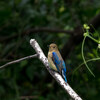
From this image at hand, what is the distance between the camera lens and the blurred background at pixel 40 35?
191 inches

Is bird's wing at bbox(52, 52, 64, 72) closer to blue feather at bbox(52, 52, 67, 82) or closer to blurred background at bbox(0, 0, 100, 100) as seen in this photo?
blue feather at bbox(52, 52, 67, 82)

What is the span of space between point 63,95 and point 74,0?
67.0 inches

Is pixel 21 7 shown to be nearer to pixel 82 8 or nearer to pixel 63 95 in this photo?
pixel 82 8

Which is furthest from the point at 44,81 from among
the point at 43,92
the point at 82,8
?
the point at 82,8

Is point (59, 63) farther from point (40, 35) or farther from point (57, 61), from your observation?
point (40, 35)

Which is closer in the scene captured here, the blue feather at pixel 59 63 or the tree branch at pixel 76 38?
the blue feather at pixel 59 63

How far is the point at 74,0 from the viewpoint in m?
5.32

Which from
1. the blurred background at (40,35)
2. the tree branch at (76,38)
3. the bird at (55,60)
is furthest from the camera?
the blurred background at (40,35)

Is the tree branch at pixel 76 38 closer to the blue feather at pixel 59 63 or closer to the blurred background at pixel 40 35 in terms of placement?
the blurred background at pixel 40 35

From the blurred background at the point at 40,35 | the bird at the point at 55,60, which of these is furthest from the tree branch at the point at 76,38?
the bird at the point at 55,60

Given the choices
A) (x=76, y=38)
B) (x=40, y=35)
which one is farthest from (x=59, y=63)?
(x=40, y=35)

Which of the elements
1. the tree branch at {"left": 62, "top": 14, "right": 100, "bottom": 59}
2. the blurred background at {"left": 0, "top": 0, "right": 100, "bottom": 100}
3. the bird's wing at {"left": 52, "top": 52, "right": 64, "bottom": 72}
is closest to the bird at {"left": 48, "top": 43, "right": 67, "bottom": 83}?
the bird's wing at {"left": 52, "top": 52, "right": 64, "bottom": 72}

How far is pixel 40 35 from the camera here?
5.11 metres

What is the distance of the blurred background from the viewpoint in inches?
191
